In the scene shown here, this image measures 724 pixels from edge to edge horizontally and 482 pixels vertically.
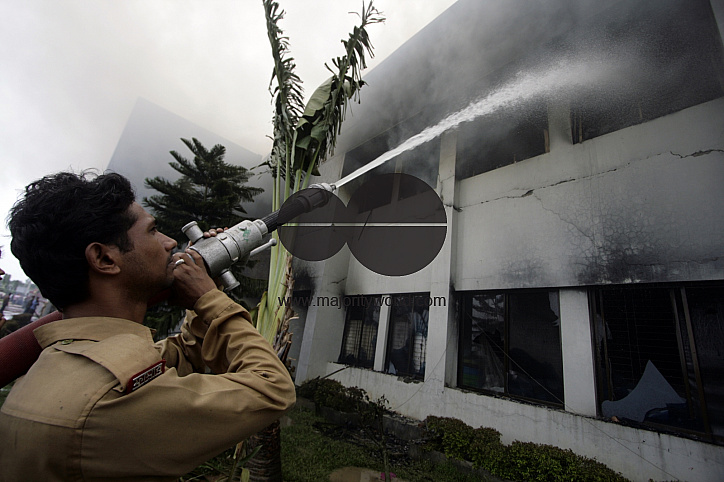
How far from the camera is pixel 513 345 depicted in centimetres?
434

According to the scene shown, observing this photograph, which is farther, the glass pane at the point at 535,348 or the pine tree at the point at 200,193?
the pine tree at the point at 200,193

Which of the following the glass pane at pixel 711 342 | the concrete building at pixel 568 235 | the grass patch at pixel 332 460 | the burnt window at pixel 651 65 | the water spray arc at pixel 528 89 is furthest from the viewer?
the water spray arc at pixel 528 89

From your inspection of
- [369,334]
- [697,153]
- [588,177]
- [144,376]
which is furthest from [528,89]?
[144,376]

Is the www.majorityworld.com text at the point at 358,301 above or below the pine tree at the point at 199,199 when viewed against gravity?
below

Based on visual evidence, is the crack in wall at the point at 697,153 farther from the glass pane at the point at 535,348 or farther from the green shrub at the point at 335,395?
the green shrub at the point at 335,395

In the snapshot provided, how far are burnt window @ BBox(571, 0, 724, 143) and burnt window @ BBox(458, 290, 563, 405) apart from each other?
96.2 inches

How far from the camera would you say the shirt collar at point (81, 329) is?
28.6 inches

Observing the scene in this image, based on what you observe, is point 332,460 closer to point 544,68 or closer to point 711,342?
point 711,342

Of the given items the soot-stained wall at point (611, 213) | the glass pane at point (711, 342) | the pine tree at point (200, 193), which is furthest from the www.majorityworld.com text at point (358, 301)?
the pine tree at point (200, 193)

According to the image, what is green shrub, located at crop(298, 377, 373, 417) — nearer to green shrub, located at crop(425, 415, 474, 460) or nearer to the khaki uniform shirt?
green shrub, located at crop(425, 415, 474, 460)

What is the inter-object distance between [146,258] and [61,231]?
19cm

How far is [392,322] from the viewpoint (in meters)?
5.95

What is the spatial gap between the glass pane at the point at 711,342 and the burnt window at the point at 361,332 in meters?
4.32

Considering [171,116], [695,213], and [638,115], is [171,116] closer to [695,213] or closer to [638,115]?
[638,115]
